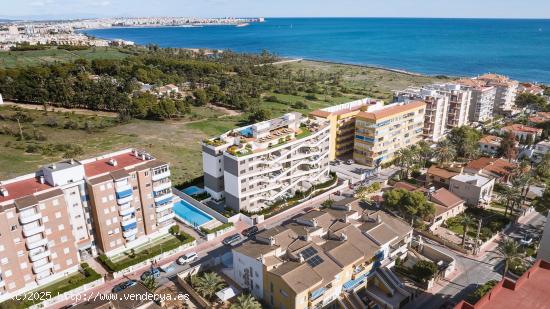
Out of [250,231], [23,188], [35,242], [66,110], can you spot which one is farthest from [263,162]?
[66,110]

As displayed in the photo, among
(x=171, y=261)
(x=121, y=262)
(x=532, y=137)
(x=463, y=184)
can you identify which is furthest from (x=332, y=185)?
(x=532, y=137)

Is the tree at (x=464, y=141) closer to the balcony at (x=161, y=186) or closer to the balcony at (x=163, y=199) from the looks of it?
the balcony at (x=163, y=199)

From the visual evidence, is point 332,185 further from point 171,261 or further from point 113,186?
point 113,186

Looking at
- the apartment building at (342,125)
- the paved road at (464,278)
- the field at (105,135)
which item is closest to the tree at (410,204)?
the paved road at (464,278)

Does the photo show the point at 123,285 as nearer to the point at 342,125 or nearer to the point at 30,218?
the point at 30,218

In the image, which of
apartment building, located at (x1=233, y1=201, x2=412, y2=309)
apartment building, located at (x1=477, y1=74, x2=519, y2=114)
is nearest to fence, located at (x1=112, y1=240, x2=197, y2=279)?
apartment building, located at (x1=233, y1=201, x2=412, y2=309)

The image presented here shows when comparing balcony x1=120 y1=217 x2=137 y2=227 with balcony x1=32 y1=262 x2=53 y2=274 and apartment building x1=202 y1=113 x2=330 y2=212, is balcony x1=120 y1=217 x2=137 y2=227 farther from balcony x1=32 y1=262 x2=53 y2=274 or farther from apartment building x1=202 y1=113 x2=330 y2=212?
apartment building x1=202 y1=113 x2=330 y2=212
